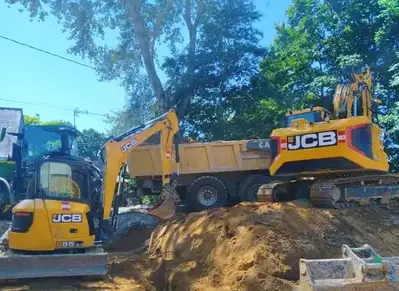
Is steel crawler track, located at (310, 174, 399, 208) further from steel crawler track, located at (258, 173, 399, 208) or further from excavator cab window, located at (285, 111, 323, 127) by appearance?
excavator cab window, located at (285, 111, 323, 127)

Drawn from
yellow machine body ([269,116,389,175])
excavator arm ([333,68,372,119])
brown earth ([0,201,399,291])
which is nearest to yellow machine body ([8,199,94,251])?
brown earth ([0,201,399,291])

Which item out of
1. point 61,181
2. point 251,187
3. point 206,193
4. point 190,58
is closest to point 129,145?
point 61,181

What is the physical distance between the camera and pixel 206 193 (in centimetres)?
1498

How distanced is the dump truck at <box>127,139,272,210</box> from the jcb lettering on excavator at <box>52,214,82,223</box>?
6.92m

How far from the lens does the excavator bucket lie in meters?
7.50

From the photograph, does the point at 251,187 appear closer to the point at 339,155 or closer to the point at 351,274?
the point at 339,155

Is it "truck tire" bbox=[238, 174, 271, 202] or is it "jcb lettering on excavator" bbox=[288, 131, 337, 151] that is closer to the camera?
"jcb lettering on excavator" bbox=[288, 131, 337, 151]

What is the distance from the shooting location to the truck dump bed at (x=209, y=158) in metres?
15.1

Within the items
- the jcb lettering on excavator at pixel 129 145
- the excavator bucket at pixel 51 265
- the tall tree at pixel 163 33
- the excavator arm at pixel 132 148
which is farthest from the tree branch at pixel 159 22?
the excavator bucket at pixel 51 265

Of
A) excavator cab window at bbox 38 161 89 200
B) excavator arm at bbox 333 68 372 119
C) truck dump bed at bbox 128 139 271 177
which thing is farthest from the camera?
truck dump bed at bbox 128 139 271 177

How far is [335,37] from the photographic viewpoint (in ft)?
71.4

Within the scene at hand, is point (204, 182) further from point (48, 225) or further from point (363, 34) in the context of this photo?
point (363, 34)

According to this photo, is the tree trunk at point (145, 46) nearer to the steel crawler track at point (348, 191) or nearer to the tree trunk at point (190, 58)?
the tree trunk at point (190, 58)

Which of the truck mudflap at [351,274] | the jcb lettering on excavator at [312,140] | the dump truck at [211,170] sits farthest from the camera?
the dump truck at [211,170]
